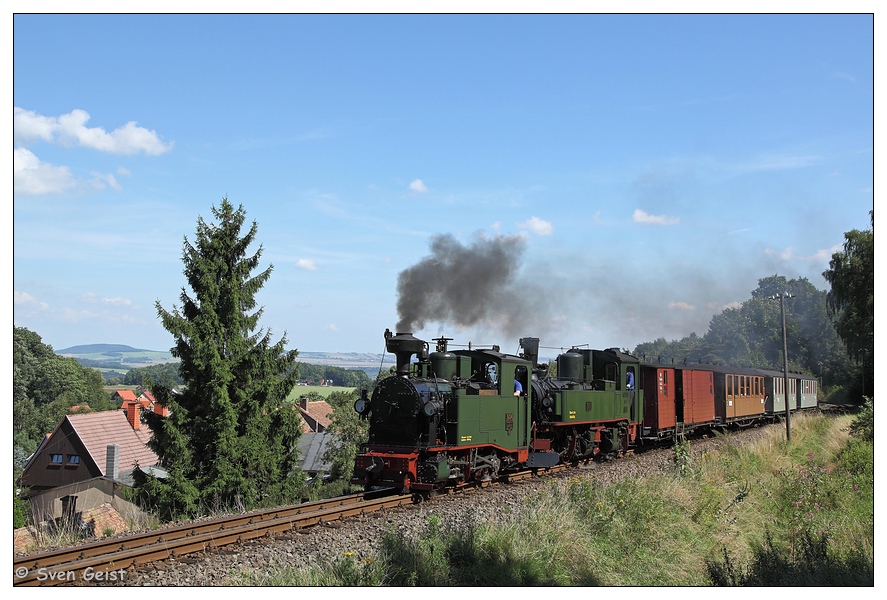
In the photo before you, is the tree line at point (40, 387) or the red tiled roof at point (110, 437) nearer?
the red tiled roof at point (110, 437)

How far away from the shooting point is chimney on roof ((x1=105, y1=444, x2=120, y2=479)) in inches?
1516

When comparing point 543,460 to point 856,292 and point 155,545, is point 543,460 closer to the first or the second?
point 155,545

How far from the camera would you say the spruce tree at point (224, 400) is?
21.2m

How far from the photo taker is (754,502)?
52.4 ft

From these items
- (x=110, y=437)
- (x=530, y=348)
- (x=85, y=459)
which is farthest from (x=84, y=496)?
(x=530, y=348)

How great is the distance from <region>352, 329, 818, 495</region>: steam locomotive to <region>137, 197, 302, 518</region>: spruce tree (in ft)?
23.0

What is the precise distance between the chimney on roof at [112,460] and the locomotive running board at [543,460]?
30036 mm

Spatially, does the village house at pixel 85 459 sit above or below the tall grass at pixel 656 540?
below

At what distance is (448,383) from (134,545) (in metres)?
6.62

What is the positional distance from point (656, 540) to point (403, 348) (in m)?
5.86

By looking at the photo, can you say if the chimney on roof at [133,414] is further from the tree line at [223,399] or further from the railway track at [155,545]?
the railway track at [155,545]

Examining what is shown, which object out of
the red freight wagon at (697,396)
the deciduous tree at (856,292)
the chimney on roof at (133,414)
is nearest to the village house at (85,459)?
the chimney on roof at (133,414)

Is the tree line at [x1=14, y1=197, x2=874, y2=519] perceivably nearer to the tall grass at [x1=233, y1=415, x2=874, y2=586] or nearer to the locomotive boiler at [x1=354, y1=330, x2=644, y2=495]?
the locomotive boiler at [x1=354, y1=330, x2=644, y2=495]

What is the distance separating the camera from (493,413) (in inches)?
577
